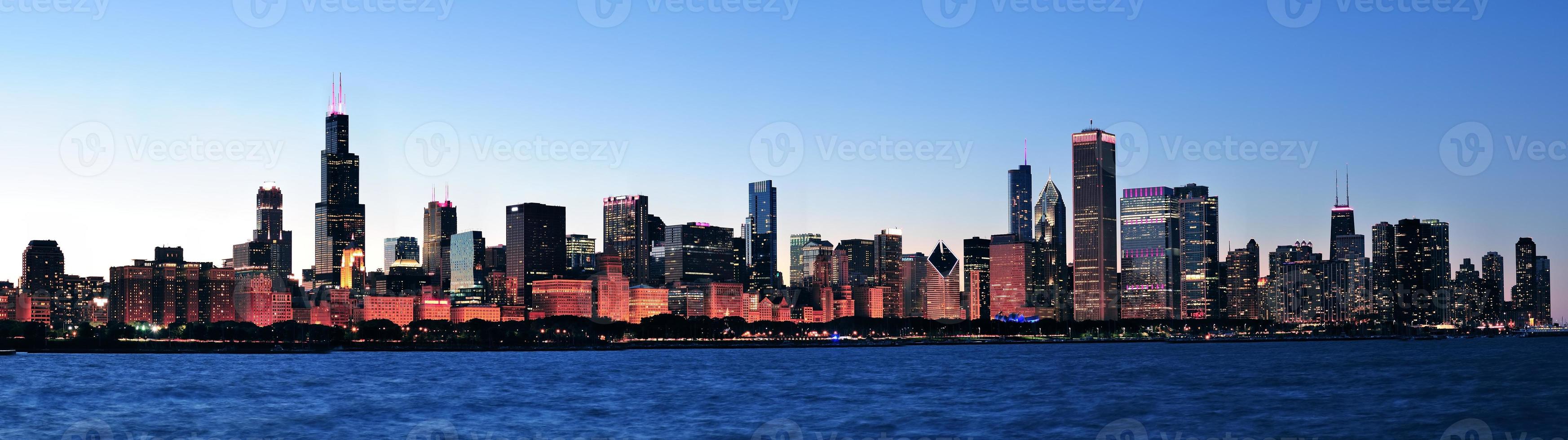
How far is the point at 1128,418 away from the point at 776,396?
2797 centimetres

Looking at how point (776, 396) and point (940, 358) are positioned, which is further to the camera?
point (940, 358)

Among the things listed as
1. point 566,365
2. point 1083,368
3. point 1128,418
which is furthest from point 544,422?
point 566,365

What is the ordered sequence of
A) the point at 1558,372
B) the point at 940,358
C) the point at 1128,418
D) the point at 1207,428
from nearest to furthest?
the point at 1207,428 → the point at 1128,418 → the point at 1558,372 → the point at 940,358

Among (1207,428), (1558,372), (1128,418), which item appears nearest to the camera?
(1207,428)

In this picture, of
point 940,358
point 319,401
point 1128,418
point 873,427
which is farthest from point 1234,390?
point 940,358

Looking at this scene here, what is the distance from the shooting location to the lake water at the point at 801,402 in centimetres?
6850

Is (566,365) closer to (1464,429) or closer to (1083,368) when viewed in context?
(1083,368)

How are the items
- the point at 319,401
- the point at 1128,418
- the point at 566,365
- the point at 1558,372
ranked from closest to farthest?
1. the point at 1128,418
2. the point at 319,401
3. the point at 1558,372
4. the point at 566,365

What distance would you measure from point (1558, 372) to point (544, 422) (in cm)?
9242

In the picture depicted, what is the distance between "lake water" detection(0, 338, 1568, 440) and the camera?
225 feet

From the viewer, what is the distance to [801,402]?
3521 inches

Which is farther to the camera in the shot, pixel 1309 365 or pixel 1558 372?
pixel 1309 365

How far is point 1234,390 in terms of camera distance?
96.0 metres

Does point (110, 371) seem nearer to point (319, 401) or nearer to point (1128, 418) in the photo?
point (319, 401)
